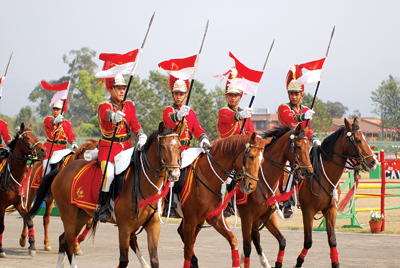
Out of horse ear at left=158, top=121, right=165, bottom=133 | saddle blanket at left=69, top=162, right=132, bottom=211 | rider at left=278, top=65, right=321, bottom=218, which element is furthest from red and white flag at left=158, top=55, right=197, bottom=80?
rider at left=278, top=65, right=321, bottom=218

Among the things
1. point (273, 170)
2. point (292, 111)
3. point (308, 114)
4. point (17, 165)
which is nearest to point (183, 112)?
point (273, 170)

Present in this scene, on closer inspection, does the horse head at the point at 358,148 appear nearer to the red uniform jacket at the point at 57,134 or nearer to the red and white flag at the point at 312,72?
the red and white flag at the point at 312,72

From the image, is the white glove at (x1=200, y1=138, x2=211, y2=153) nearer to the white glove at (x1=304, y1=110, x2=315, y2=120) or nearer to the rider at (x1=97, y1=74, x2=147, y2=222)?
the rider at (x1=97, y1=74, x2=147, y2=222)

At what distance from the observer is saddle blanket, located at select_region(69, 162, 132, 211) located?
298 inches

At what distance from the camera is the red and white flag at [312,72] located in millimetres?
9813

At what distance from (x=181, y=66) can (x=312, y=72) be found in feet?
10.9

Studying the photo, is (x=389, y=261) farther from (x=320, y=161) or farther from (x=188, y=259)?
(x=188, y=259)

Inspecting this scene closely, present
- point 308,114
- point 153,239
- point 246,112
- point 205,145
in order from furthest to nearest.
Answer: point 308,114, point 246,112, point 205,145, point 153,239

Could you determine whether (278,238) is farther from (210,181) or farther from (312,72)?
(312,72)

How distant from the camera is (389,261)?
9438 millimetres

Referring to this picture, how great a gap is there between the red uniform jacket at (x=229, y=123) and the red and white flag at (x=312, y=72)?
1.39 metres

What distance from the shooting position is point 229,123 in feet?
31.0

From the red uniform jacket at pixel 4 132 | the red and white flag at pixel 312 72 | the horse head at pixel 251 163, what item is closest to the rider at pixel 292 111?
the red and white flag at pixel 312 72

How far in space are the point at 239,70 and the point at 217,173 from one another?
205 cm
